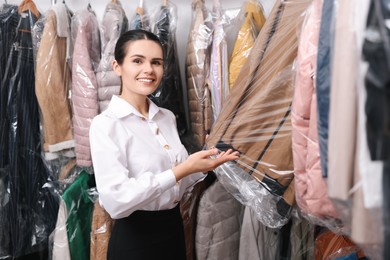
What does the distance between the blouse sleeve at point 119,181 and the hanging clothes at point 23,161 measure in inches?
24.3

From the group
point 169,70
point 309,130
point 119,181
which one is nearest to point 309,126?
point 309,130

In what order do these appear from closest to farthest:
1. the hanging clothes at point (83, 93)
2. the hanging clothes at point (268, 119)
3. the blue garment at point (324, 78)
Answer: the blue garment at point (324, 78)
the hanging clothes at point (268, 119)
the hanging clothes at point (83, 93)

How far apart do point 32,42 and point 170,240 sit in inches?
39.1

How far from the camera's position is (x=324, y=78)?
58cm

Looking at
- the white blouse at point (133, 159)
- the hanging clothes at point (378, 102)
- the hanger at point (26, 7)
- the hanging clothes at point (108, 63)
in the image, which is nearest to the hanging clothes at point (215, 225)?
the white blouse at point (133, 159)

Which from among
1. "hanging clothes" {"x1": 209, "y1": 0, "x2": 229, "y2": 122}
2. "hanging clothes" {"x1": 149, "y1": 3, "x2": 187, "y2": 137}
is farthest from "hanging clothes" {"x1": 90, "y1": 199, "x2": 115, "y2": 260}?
"hanging clothes" {"x1": 209, "y1": 0, "x2": 229, "y2": 122}

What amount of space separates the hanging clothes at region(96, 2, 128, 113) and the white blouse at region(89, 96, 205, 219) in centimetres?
25

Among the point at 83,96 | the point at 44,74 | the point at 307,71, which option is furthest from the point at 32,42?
the point at 307,71

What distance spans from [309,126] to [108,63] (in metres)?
0.86

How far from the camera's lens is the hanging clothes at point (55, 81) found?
4.21ft

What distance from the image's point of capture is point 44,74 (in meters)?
1.28

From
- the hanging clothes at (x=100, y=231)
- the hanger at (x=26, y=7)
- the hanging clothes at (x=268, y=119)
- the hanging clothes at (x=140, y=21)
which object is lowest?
the hanging clothes at (x=100, y=231)

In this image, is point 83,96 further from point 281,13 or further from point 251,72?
point 281,13

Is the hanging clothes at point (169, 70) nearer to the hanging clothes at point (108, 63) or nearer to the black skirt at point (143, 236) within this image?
the hanging clothes at point (108, 63)
